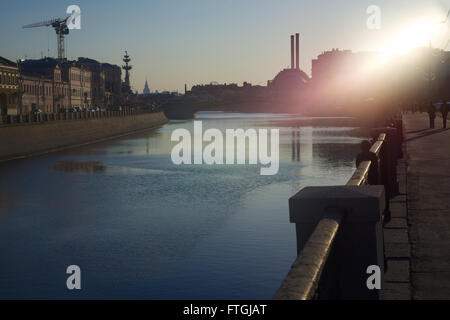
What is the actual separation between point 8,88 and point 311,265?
81.9 meters

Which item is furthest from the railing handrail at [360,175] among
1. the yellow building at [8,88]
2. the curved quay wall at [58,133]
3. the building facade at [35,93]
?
the building facade at [35,93]

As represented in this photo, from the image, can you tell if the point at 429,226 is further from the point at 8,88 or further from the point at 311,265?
→ the point at 8,88

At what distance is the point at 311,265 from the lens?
147 inches

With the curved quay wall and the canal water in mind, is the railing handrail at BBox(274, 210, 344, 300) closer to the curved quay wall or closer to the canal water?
the canal water

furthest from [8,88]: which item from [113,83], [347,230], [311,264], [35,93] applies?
[113,83]

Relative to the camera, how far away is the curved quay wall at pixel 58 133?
152 ft

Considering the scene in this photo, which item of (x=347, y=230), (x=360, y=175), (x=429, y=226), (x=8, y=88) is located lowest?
(x=429, y=226)

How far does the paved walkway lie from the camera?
6.39 m

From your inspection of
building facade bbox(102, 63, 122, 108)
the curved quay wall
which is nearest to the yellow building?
the curved quay wall

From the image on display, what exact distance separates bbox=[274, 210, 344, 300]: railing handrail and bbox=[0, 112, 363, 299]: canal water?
954cm

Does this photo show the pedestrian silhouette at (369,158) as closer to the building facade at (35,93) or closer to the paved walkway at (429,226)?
the paved walkway at (429,226)
